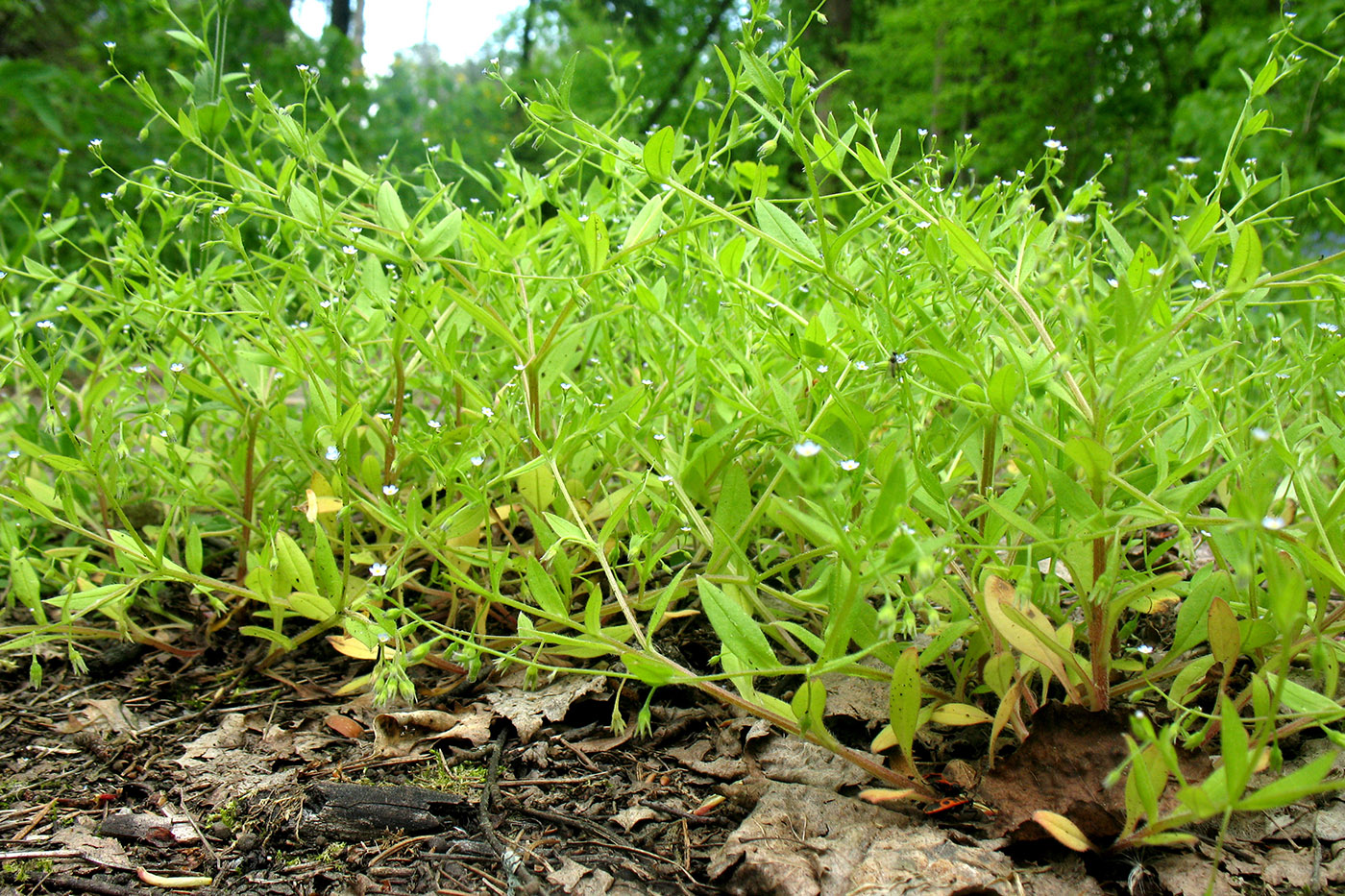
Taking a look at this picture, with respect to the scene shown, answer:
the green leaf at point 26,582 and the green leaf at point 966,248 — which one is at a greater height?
the green leaf at point 966,248

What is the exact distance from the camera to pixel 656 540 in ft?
4.83

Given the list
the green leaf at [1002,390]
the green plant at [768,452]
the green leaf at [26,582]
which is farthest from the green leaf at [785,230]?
the green leaf at [26,582]

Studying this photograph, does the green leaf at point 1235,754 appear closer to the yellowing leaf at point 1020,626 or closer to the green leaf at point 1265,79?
the yellowing leaf at point 1020,626

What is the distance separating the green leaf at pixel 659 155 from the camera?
3.63 feet

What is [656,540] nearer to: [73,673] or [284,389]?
[284,389]

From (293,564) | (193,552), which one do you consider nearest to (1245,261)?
(293,564)

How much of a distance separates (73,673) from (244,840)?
2.33 feet

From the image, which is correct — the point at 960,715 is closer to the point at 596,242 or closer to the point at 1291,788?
the point at 1291,788

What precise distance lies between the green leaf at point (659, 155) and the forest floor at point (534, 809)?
0.68 meters

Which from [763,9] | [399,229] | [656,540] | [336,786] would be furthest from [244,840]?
[763,9]

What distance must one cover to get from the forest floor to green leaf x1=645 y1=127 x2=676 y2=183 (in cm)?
68

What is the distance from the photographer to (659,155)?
112 cm

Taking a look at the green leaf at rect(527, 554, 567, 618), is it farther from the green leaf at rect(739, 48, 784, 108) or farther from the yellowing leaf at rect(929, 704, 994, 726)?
the green leaf at rect(739, 48, 784, 108)

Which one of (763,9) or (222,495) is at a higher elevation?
(763,9)
